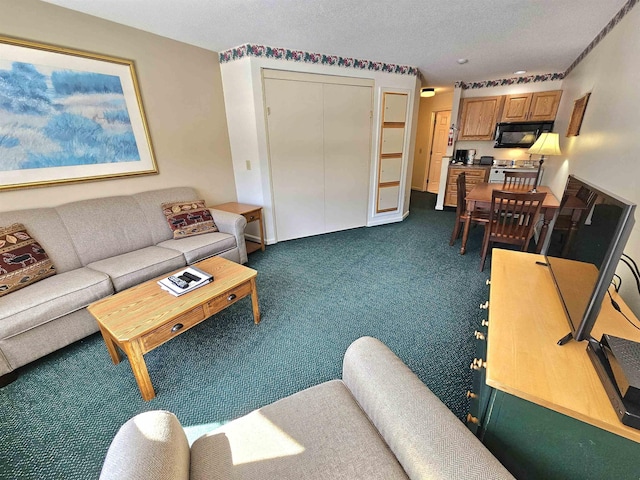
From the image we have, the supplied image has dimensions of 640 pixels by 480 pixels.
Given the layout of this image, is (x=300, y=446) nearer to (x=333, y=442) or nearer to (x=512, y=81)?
(x=333, y=442)

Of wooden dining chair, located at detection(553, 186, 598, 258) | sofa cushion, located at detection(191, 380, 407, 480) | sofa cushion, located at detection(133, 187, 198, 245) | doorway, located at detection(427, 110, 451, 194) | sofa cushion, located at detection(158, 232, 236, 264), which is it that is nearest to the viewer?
sofa cushion, located at detection(191, 380, 407, 480)

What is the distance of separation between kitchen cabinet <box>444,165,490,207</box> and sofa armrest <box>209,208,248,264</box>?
382 cm

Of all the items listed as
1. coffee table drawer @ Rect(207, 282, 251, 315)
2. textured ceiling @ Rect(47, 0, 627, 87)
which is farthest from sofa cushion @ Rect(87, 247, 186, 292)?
textured ceiling @ Rect(47, 0, 627, 87)

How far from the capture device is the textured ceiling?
209 centimetres

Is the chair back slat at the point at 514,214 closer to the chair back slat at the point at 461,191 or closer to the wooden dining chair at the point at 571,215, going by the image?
the chair back slat at the point at 461,191

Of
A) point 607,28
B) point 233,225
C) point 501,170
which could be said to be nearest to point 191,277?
point 233,225

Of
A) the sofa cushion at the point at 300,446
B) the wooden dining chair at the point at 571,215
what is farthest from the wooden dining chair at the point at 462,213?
the sofa cushion at the point at 300,446

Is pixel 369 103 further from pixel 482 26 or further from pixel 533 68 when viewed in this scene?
pixel 533 68

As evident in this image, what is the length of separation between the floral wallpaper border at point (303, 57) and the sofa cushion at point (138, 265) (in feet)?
7.55

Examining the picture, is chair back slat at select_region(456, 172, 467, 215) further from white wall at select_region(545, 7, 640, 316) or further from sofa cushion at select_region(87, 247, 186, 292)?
sofa cushion at select_region(87, 247, 186, 292)

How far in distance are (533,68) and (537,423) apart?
506cm

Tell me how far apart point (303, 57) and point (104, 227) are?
110 inches

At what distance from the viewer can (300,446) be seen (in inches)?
33.3

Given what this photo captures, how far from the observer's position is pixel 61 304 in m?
1.72
